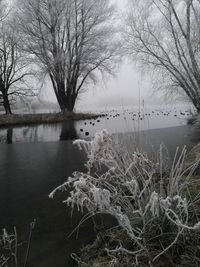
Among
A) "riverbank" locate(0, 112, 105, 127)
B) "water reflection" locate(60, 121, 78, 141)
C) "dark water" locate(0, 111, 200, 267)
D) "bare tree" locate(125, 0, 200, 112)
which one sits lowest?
"dark water" locate(0, 111, 200, 267)

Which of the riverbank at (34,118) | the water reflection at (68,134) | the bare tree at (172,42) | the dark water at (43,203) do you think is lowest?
the dark water at (43,203)

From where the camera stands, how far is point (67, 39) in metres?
17.9

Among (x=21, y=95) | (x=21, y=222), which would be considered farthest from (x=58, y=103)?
(x=21, y=222)

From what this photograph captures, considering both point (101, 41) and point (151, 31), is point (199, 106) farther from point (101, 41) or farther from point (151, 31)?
point (101, 41)

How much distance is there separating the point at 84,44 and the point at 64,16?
7.15 ft

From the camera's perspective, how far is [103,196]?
1508 millimetres

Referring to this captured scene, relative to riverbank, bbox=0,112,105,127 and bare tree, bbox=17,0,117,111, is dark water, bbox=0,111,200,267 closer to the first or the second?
riverbank, bbox=0,112,105,127

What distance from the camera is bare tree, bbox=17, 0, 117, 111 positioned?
1658 centimetres

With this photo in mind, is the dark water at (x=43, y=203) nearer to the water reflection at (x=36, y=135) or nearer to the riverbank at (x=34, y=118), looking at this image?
the water reflection at (x=36, y=135)

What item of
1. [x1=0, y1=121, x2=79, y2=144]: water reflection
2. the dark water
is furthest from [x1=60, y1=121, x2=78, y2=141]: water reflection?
the dark water

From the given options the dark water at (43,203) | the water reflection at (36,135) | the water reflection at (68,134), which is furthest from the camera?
the water reflection at (68,134)

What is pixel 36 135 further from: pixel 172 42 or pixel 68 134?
pixel 172 42

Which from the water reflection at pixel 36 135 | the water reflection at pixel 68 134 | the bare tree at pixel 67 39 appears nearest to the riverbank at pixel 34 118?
the bare tree at pixel 67 39

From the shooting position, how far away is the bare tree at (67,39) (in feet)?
54.4
